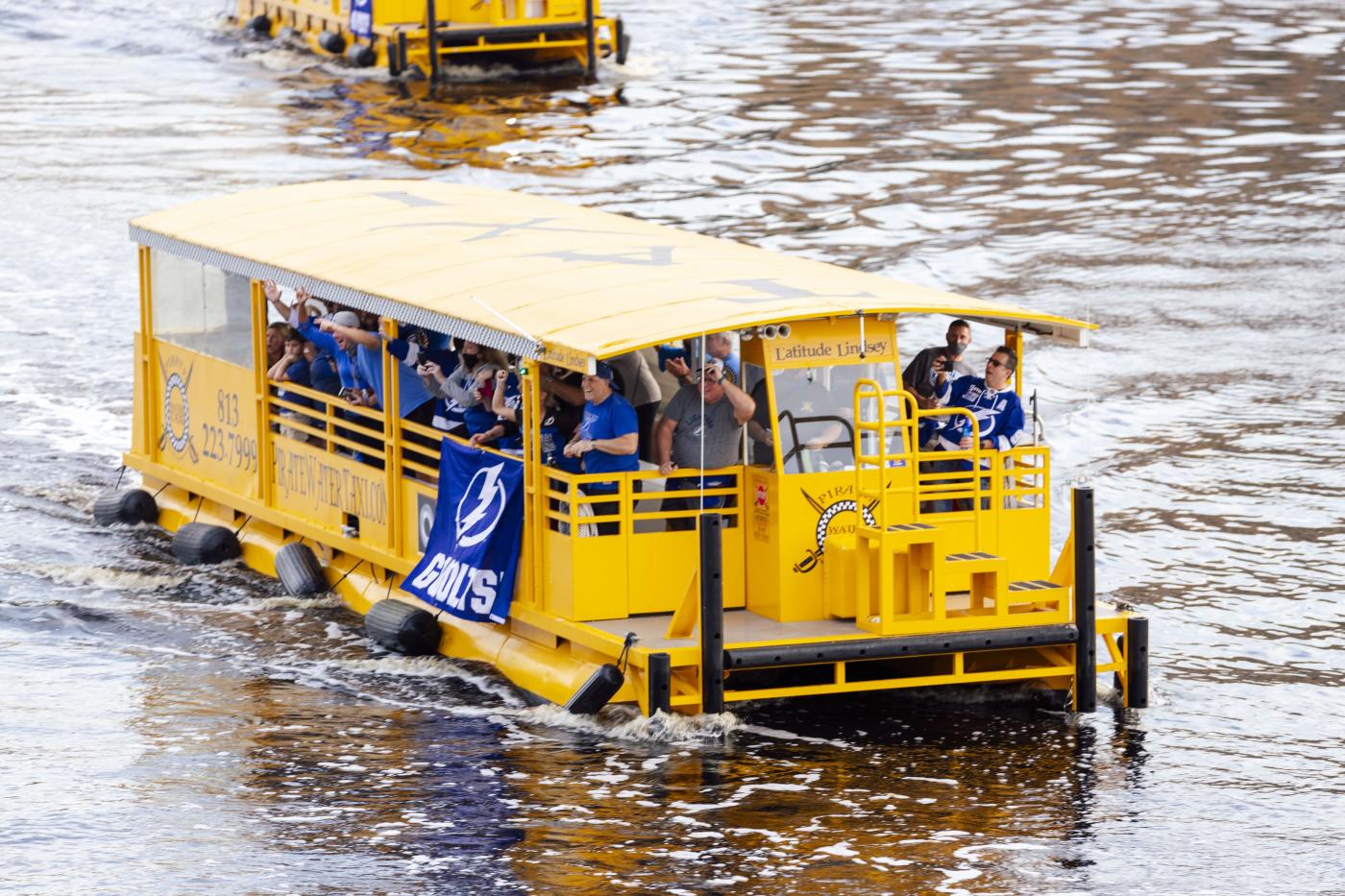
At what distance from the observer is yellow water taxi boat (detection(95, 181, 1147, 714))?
14.3 metres

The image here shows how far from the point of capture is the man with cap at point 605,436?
48.6ft

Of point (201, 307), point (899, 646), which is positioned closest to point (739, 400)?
point (899, 646)

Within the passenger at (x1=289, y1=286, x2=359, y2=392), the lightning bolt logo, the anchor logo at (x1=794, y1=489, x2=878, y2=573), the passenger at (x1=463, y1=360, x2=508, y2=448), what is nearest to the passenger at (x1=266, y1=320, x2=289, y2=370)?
the passenger at (x1=289, y1=286, x2=359, y2=392)

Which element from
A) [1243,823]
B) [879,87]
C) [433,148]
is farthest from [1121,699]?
[879,87]

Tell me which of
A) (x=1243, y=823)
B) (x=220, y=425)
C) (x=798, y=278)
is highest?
(x=798, y=278)

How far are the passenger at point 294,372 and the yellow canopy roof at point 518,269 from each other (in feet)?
2.20

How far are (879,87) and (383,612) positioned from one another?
27.2 metres

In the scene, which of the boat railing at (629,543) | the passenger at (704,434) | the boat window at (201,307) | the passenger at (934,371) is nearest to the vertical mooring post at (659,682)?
the boat railing at (629,543)

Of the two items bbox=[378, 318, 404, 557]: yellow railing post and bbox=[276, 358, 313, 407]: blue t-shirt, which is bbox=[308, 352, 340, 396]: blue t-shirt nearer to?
bbox=[276, 358, 313, 407]: blue t-shirt

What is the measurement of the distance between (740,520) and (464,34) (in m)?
28.2

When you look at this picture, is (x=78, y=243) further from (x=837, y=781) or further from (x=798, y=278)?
(x=837, y=781)

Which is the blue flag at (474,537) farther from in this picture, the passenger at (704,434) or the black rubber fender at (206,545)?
the black rubber fender at (206,545)

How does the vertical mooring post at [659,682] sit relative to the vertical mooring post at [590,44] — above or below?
below

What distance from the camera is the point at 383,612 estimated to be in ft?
54.5
